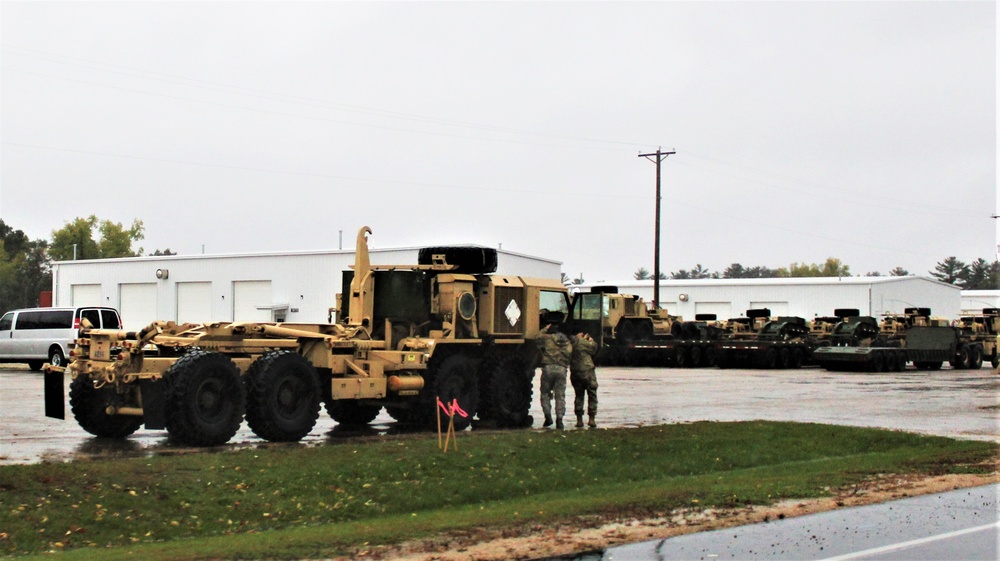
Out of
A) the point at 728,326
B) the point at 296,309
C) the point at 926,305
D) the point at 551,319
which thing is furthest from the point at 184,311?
the point at 926,305

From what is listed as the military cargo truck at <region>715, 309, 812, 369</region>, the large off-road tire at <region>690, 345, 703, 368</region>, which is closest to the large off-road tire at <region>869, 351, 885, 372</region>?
the military cargo truck at <region>715, 309, 812, 369</region>

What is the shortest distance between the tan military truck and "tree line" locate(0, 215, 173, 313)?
73.8 m

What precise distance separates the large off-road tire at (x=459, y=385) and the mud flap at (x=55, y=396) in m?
5.56

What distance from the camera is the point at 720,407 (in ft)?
80.4

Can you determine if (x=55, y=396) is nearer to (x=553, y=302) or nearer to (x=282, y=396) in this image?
(x=282, y=396)

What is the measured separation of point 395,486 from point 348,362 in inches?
210

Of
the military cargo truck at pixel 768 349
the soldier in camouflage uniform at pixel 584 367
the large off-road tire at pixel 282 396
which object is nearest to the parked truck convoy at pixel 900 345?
the military cargo truck at pixel 768 349

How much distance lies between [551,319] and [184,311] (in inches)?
1717

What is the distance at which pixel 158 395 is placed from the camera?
51.5ft

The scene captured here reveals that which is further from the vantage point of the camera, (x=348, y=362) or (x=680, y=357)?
(x=680, y=357)

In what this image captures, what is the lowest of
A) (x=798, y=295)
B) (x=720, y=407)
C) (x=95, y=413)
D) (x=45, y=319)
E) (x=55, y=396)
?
(x=720, y=407)

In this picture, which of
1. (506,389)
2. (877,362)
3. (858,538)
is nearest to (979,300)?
(877,362)

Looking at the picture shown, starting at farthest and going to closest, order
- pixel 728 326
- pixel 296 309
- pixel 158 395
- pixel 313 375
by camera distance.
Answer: pixel 296 309, pixel 728 326, pixel 313 375, pixel 158 395

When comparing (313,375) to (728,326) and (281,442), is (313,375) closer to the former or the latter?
(281,442)
